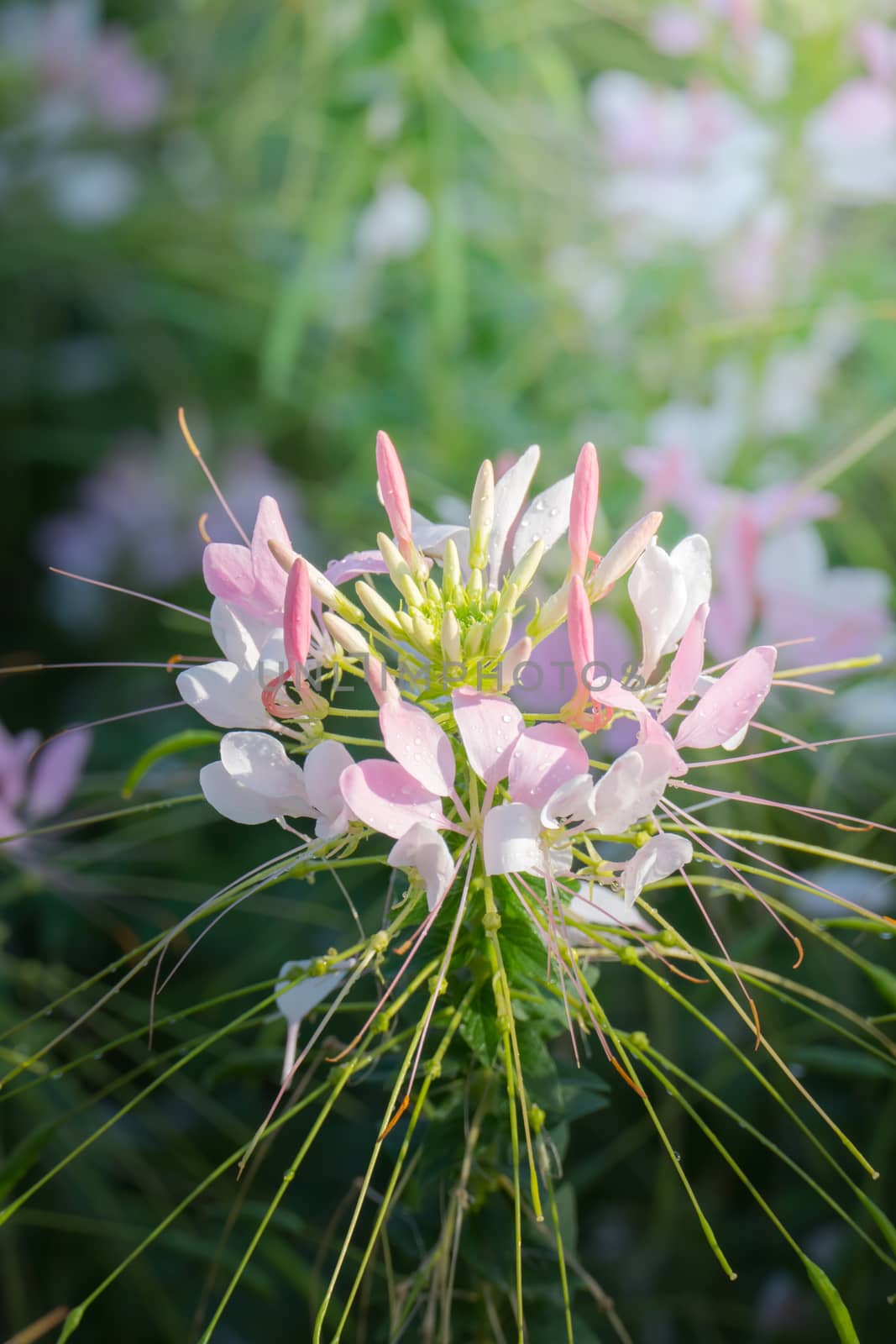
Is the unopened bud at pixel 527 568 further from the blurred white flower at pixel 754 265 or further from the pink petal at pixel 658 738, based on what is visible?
the blurred white flower at pixel 754 265

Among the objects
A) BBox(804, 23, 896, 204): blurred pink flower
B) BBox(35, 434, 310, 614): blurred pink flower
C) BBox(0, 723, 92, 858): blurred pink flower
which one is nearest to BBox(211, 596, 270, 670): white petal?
BBox(0, 723, 92, 858): blurred pink flower

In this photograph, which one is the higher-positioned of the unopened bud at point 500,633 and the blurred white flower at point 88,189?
the blurred white flower at point 88,189

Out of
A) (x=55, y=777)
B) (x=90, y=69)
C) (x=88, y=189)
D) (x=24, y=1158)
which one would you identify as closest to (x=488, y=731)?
(x=24, y=1158)

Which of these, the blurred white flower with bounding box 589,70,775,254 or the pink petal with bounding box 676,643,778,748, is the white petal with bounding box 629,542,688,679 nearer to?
the pink petal with bounding box 676,643,778,748

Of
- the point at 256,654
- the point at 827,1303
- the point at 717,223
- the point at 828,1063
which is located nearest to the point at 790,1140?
the point at 828,1063

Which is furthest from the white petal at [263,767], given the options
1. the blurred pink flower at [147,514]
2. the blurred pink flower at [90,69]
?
the blurred pink flower at [90,69]

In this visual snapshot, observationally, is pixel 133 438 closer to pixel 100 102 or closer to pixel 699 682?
pixel 100 102
